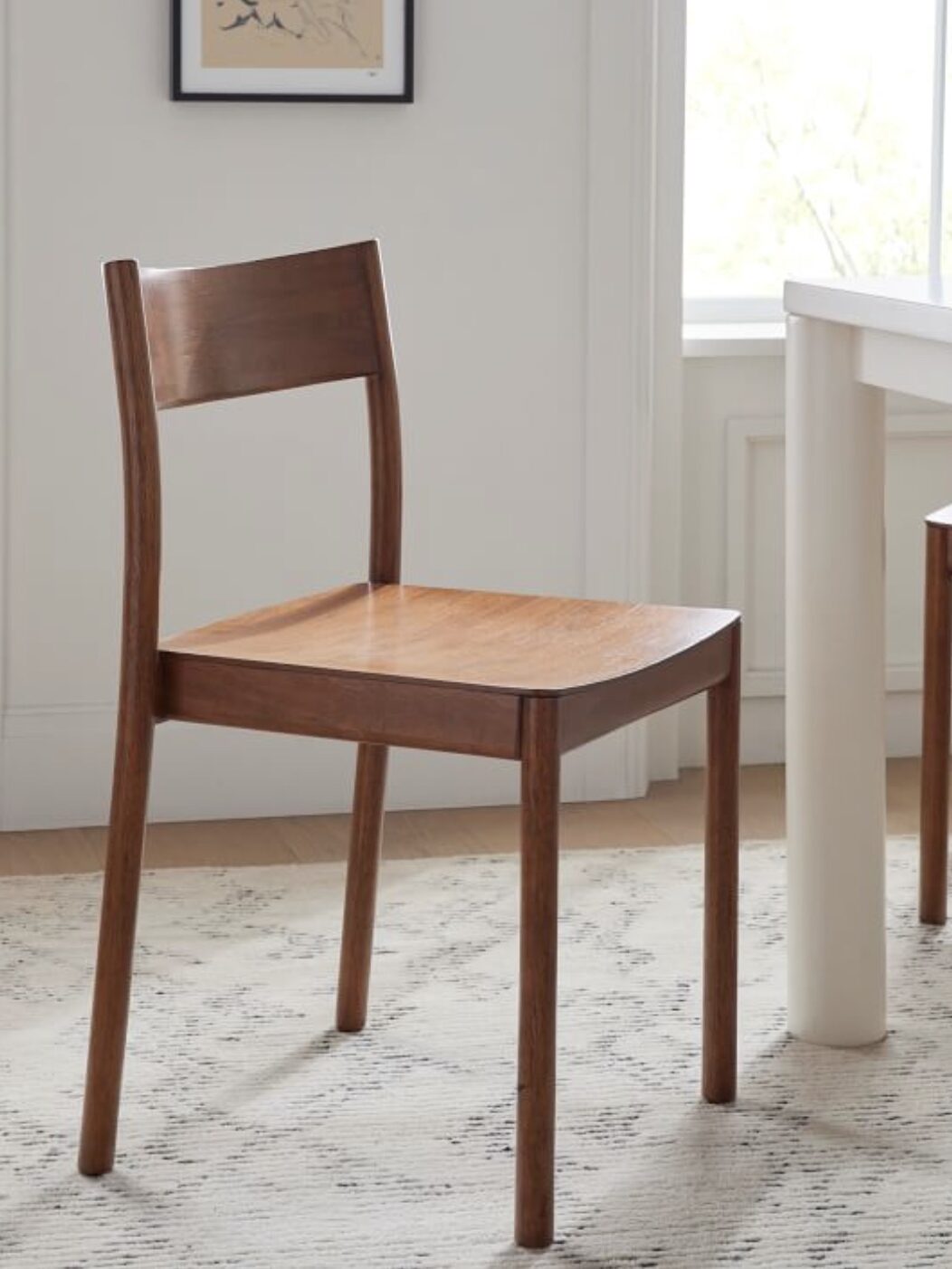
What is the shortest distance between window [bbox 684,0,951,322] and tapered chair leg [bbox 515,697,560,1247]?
194cm

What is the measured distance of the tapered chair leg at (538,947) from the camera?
1628mm

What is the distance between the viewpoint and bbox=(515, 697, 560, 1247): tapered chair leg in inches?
64.1

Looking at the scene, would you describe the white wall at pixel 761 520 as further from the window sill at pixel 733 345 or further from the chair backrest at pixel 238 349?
the chair backrest at pixel 238 349

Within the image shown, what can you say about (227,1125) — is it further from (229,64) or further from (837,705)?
(229,64)

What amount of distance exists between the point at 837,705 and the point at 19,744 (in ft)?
4.48

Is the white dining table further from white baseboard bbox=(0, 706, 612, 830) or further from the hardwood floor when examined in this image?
white baseboard bbox=(0, 706, 612, 830)

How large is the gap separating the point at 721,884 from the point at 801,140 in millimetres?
1892

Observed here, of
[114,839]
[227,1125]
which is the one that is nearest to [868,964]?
[227,1125]

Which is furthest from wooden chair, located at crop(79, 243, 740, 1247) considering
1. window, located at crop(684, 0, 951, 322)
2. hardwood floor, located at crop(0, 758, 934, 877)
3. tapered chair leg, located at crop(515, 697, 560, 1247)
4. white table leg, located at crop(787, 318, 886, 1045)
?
window, located at crop(684, 0, 951, 322)

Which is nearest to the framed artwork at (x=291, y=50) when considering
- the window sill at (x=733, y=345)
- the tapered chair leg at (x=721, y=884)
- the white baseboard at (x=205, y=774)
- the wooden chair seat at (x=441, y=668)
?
the window sill at (x=733, y=345)

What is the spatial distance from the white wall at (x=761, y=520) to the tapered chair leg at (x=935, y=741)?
2.77 ft

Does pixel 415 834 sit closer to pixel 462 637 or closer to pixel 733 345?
pixel 733 345

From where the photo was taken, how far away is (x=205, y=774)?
3.04m

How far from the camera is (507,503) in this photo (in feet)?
10.2
